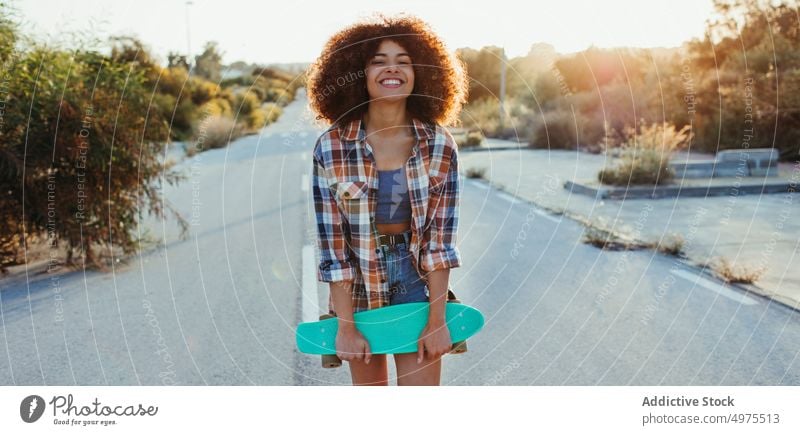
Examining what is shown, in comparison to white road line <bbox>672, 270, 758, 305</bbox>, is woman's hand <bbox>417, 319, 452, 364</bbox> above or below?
above

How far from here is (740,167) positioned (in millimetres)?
13820

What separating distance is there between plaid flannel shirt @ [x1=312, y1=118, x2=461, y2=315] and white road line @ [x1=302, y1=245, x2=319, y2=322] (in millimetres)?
2772

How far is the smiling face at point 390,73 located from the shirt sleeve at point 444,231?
269 mm

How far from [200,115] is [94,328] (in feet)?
81.5

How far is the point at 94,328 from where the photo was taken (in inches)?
209

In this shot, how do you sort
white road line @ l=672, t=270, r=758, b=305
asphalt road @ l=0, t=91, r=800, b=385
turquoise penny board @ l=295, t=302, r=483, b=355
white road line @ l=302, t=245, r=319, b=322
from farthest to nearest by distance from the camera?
white road line @ l=672, t=270, r=758, b=305, white road line @ l=302, t=245, r=319, b=322, asphalt road @ l=0, t=91, r=800, b=385, turquoise penny board @ l=295, t=302, r=483, b=355

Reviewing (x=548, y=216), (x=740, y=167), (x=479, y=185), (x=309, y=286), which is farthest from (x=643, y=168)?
(x=309, y=286)

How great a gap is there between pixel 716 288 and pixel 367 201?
14.4 feet

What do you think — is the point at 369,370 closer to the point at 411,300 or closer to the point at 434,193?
the point at 411,300

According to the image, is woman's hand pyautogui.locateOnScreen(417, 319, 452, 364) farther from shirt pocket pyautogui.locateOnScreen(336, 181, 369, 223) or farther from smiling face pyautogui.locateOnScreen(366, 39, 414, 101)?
smiling face pyautogui.locateOnScreen(366, 39, 414, 101)

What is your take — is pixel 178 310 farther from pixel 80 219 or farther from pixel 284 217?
pixel 284 217

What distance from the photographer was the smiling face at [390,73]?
2703 millimetres

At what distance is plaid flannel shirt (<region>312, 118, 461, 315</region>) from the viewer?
260cm

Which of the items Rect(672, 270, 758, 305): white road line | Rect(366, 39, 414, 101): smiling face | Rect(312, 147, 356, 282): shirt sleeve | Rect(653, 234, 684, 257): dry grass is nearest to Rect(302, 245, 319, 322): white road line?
Rect(312, 147, 356, 282): shirt sleeve
